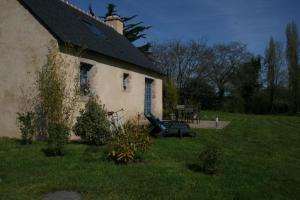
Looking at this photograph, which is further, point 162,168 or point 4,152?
point 4,152

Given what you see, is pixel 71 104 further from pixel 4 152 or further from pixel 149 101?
pixel 149 101

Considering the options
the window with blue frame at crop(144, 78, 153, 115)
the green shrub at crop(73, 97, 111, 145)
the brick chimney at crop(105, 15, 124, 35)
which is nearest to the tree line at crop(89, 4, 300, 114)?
the brick chimney at crop(105, 15, 124, 35)

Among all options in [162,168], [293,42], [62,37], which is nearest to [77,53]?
[62,37]

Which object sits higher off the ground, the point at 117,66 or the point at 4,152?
the point at 117,66

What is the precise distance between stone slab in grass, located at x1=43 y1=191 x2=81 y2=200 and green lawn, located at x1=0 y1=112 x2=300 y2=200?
0.13 meters

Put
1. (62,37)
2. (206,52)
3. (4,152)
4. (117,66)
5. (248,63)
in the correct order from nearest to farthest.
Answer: (4,152) → (62,37) → (117,66) → (206,52) → (248,63)

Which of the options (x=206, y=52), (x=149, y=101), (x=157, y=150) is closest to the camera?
(x=157, y=150)

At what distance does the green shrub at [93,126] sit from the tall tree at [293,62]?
3490cm

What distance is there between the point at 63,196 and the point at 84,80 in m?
7.49

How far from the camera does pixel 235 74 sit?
4016cm

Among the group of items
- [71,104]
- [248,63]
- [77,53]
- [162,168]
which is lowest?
[162,168]

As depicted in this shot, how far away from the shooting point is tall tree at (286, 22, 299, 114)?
39.5 meters

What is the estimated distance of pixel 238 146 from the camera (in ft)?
35.1

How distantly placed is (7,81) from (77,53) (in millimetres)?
2515
